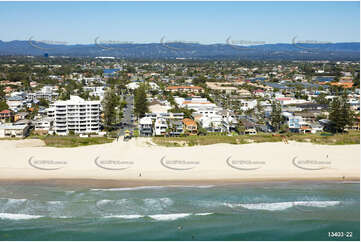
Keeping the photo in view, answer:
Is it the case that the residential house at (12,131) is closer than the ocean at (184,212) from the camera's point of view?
No

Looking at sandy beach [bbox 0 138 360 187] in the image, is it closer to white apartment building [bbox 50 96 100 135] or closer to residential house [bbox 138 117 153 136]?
residential house [bbox 138 117 153 136]

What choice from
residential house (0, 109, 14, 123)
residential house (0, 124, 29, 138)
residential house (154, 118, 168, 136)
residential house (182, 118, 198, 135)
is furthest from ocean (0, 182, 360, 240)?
residential house (0, 109, 14, 123)

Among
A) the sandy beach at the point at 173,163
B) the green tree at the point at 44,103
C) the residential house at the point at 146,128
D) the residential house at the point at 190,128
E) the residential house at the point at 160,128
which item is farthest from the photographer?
the green tree at the point at 44,103

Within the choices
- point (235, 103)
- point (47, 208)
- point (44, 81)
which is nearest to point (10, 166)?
point (47, 208)

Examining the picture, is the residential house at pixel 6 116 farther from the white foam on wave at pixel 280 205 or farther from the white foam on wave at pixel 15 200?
the white foam on wave at pixel 280 205

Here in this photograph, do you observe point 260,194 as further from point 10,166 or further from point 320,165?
point 10,166

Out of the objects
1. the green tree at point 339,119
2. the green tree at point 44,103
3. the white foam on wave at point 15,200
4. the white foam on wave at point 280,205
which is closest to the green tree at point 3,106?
the green tree at point 44,103
